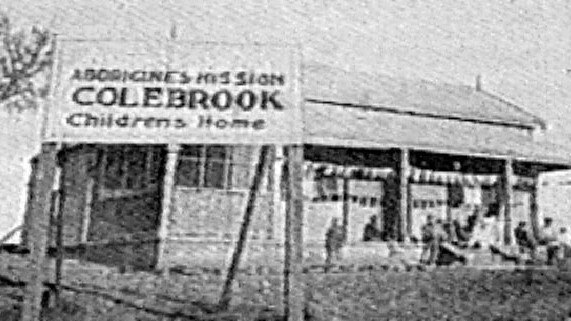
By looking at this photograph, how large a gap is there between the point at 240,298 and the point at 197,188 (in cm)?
614

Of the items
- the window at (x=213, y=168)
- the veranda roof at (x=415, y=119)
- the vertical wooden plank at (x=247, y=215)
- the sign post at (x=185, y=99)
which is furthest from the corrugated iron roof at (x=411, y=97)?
the sign post at (x=185, y=99)

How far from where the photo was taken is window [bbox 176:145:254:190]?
48.4 ft

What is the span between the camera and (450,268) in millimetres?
12984

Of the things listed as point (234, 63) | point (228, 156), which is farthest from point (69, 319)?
point (228, 156)

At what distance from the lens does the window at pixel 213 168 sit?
48.4 ft

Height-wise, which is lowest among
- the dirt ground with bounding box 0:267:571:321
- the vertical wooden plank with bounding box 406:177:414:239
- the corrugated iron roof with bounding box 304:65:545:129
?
the dirt ground with bounding box 0:267:571:321

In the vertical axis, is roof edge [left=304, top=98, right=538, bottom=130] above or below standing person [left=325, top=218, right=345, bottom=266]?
above

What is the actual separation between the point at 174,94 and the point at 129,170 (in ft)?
33.1

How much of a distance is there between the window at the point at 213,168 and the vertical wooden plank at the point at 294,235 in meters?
8.74

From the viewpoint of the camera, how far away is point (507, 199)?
19156 millimetres

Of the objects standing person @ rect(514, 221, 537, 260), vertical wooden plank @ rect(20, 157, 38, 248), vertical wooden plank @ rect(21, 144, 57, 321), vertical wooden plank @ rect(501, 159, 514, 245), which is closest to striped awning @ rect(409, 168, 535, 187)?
vertical wooden plank @ rect(501, 159, 514, 245)

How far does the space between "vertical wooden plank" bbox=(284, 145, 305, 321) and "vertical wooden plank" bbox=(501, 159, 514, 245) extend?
1400 centimetres

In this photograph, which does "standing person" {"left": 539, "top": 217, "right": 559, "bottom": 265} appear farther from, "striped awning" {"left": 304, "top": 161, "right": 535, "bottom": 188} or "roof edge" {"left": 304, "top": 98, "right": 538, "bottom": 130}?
"roof edge" {"left": 304, "top": 98, "right": 538, "bottom": 130}

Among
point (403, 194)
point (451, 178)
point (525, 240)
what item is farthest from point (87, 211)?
point (525, 240)
